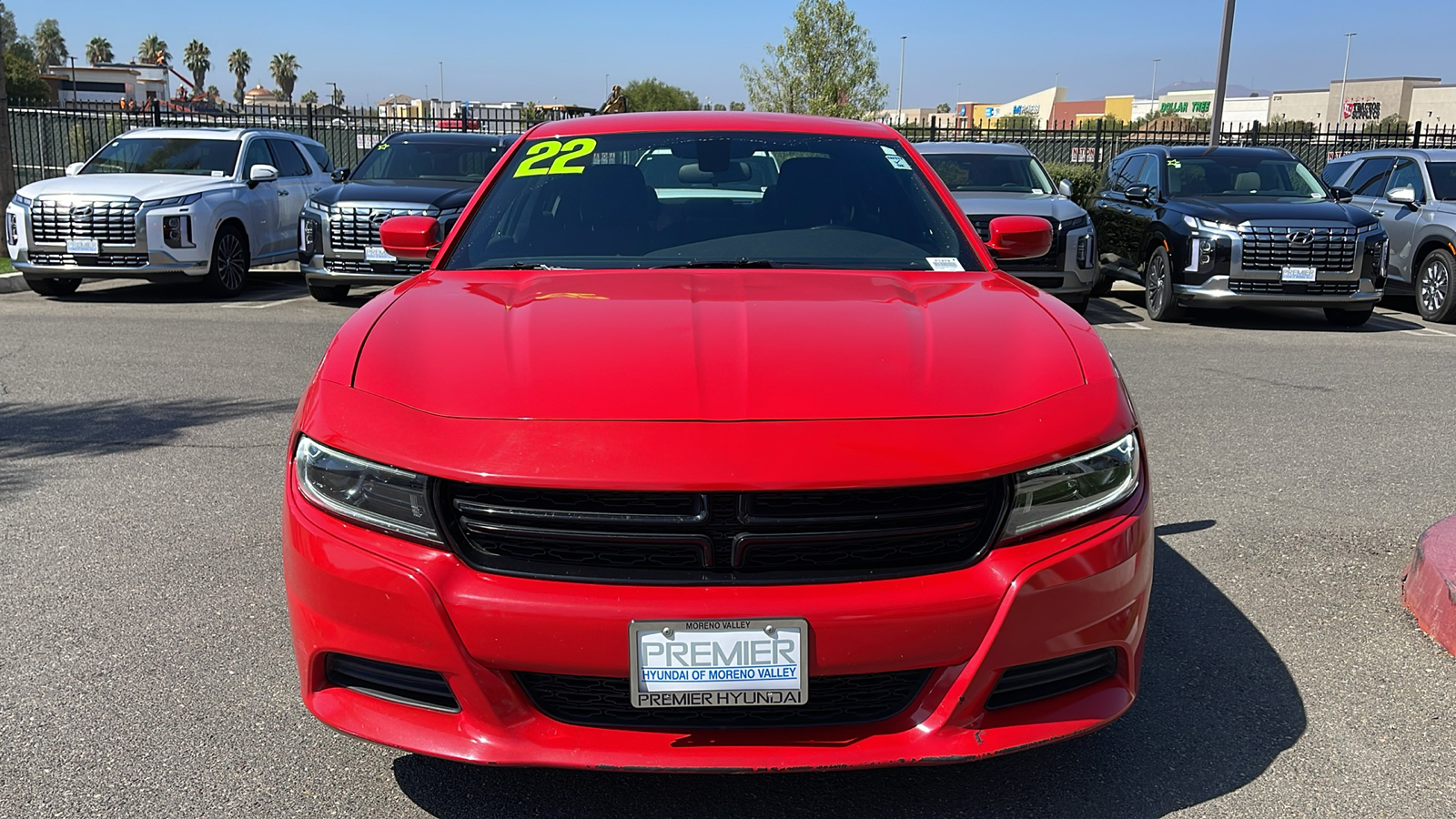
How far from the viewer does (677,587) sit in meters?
2.31

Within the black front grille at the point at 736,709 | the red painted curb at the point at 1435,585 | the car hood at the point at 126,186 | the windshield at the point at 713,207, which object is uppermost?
the windshield at the point at 713,207

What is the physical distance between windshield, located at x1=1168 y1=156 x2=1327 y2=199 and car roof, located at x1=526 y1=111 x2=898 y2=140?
856cm

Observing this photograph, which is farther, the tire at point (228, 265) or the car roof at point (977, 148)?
the car roof at point (977, 148)

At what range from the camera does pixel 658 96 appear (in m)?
70.8

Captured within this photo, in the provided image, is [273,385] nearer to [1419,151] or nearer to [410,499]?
[410,499]

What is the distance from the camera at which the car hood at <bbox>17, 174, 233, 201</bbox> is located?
37.7 feet

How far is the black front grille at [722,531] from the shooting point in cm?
234

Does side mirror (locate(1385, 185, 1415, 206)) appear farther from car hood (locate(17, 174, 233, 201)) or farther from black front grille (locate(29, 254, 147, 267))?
black front grille (locate(29, 254, 147, 267))

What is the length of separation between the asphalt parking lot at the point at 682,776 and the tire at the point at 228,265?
15.6ft

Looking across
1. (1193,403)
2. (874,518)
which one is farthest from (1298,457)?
(874,518)

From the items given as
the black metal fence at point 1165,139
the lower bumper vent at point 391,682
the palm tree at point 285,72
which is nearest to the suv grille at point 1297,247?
the lower bumper vent at point 391,682

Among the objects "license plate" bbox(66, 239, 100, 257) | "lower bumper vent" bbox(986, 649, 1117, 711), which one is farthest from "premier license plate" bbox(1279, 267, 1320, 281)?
"license plate" bbox(66, 239, 100, 257)

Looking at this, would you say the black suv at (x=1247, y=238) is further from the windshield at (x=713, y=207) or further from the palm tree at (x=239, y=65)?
the palm tree at (x=239, y=65)

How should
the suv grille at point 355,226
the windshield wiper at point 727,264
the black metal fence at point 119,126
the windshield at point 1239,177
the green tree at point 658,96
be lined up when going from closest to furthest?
the windshield wiper at point 727,264 < the suv grille at point 355,226 < the windshield at point 1239,177 < the black metal fence at point 119,126 < the green tree at point 658,96
